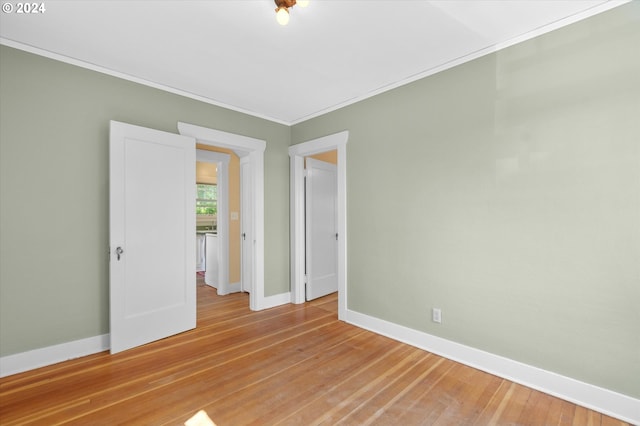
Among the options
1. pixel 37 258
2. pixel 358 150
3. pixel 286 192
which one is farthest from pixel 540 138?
pixel 37 258

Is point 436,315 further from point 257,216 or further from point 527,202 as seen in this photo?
point 257,216

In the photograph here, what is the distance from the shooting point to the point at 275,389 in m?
2.17

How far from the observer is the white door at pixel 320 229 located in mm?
4309

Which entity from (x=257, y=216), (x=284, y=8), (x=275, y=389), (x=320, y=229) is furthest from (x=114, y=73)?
(x=275, y=389)

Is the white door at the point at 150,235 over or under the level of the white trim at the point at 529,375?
over

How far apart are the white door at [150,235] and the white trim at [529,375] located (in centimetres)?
229

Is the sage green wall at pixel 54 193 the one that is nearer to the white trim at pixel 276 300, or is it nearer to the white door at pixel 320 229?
the white trim at pixel 276 300

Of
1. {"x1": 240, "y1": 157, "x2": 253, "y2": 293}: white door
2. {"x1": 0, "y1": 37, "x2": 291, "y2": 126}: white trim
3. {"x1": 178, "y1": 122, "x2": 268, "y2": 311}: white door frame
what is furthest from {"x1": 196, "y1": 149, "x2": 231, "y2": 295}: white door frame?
{"x1": 0, "y1": 37, "x2": 291, "y2": 126}: white trim

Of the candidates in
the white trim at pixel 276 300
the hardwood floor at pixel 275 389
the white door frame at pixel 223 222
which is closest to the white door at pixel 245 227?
the white door frame at pixel 223 222

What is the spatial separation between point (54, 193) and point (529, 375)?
13.6 feet

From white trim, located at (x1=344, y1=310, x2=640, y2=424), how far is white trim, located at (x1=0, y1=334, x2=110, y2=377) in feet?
9.13

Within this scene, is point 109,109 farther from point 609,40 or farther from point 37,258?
point 609,40

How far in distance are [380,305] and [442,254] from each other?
926mm

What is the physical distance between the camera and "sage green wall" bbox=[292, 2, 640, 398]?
189 centimetres
